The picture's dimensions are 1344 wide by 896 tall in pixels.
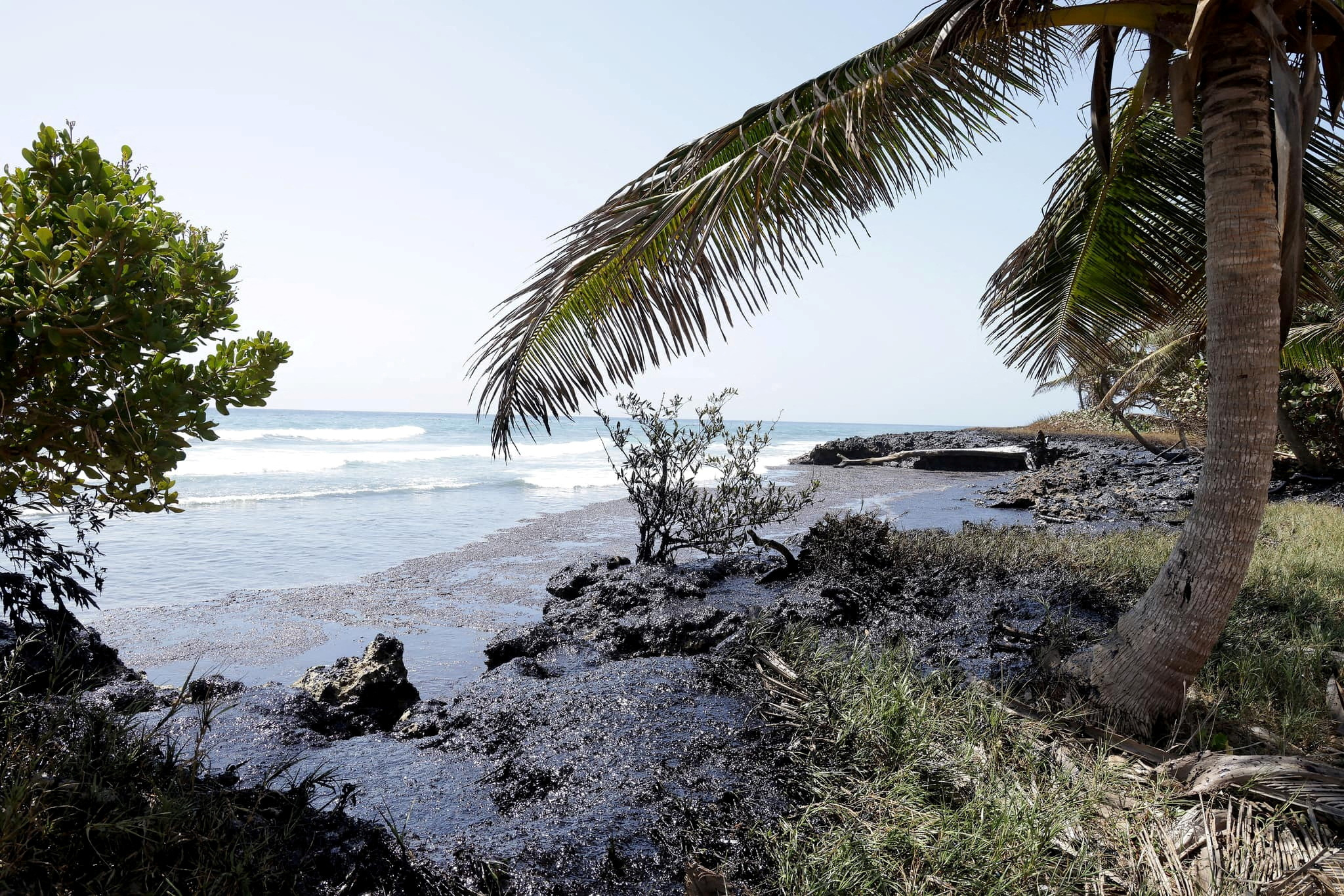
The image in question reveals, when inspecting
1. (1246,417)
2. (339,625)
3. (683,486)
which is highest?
(1246,417)

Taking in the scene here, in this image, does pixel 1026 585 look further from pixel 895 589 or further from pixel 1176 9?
pixel 1176 9

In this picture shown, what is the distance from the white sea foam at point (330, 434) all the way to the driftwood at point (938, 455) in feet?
93.8

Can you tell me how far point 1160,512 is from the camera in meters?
12.2

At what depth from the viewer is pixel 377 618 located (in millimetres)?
7484

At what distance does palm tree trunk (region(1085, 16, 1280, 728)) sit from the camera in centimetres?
358

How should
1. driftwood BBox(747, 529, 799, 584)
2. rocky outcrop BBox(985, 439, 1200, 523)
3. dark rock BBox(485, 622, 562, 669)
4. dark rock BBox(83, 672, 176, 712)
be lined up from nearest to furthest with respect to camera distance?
dark rock BBox(83, 672, 176, 712) < dark rock BBox(485, 622, 562, 669) < driftwood BBox(747, 529, 799, 584) < rocky outcrop BBox(985, 439, 1200, 523)

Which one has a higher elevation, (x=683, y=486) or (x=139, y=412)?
(x=139, y=412)

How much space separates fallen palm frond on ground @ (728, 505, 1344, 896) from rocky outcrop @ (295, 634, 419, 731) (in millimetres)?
2381

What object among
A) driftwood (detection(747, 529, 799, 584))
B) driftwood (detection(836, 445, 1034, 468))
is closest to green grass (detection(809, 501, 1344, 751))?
driftwood (detection(747, 529, 799, 584))

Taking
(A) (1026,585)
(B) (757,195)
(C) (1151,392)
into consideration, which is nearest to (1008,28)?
(B) (757,195)

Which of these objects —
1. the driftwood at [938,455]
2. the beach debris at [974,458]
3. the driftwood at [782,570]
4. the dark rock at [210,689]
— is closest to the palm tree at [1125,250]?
the driftwood at [782,570]

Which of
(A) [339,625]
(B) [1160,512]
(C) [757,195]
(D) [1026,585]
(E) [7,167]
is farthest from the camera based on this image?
(B) [1160,512]

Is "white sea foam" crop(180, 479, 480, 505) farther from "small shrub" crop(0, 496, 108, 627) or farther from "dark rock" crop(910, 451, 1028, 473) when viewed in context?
"dark rock" crop(910, 451, 1028, 473)

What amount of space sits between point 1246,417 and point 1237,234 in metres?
0.88
